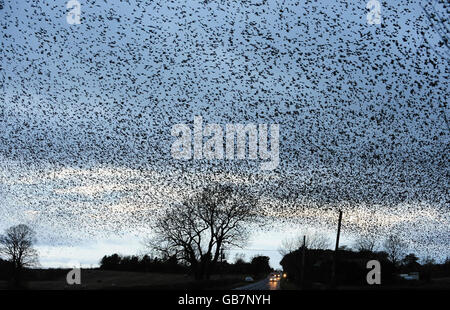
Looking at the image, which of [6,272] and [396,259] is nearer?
[6,272]

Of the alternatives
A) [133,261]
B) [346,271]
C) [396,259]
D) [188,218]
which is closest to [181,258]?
[188,218]

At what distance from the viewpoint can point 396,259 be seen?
350ft
